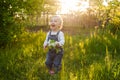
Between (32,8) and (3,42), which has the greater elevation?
(32,8)

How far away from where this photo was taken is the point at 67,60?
267 inches

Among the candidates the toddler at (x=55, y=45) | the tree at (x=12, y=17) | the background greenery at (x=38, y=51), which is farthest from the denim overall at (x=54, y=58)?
the tree at (x=12, y=17)

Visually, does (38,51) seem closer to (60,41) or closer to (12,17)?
(12,17)

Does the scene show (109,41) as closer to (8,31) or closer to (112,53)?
(112,53)

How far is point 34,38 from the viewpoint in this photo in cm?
874

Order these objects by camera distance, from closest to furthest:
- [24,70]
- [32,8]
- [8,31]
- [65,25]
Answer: [24,70] → [8,31] → [32,8] → [65,25]

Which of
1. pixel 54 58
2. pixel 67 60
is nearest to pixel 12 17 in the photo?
pixel 67 60

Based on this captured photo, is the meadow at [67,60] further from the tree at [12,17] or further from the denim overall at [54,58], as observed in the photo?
A: the tree at [12,17]

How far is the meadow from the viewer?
495 cm

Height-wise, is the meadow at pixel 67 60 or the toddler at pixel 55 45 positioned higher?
the toddler at pixel 55 45

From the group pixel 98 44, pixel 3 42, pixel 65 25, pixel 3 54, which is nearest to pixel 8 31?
pixel 3 42

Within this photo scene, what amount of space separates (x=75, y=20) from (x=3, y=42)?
1317 centimetres

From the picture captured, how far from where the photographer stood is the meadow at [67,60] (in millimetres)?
4950

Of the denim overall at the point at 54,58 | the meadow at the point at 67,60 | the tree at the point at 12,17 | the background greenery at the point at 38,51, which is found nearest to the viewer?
the meadow at the point at 67,60
